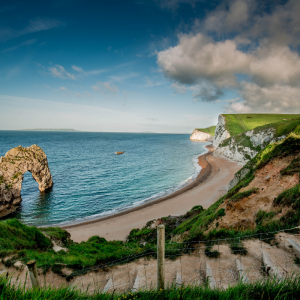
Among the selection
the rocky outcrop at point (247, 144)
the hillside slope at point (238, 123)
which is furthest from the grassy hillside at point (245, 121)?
the rocky outcrop at point (247, 144)

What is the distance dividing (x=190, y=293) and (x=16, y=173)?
36264mm

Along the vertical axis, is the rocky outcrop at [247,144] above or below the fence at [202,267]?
above

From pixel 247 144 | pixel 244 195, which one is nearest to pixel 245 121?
pixel 247 144

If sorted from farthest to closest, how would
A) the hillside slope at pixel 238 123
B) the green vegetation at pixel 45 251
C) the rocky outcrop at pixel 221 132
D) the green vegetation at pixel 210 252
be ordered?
the rocky outcrop at pixel 221 132, the hillside slope at pixel 238 123, the green vegetation at pixel 45 251, the green vegetation at pixel 210 252

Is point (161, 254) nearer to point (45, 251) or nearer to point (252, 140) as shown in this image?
point (45, 251)

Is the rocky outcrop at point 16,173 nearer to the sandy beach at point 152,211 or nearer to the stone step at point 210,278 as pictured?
the sandy beach at point 152,211

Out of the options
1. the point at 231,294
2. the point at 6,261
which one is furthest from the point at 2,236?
the point at 231,294

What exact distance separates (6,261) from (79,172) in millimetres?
42841

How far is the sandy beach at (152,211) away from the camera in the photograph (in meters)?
21.3

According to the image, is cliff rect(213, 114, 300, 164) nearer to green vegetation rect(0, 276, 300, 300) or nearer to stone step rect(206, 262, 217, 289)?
stone step rect(206, 262, 217, 289)

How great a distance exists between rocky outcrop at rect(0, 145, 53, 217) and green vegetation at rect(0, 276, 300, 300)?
31.2 metres

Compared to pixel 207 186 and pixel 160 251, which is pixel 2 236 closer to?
pixel 160 251

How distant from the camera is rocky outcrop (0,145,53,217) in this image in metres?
26.8

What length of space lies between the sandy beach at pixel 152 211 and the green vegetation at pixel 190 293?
17.7 metres
